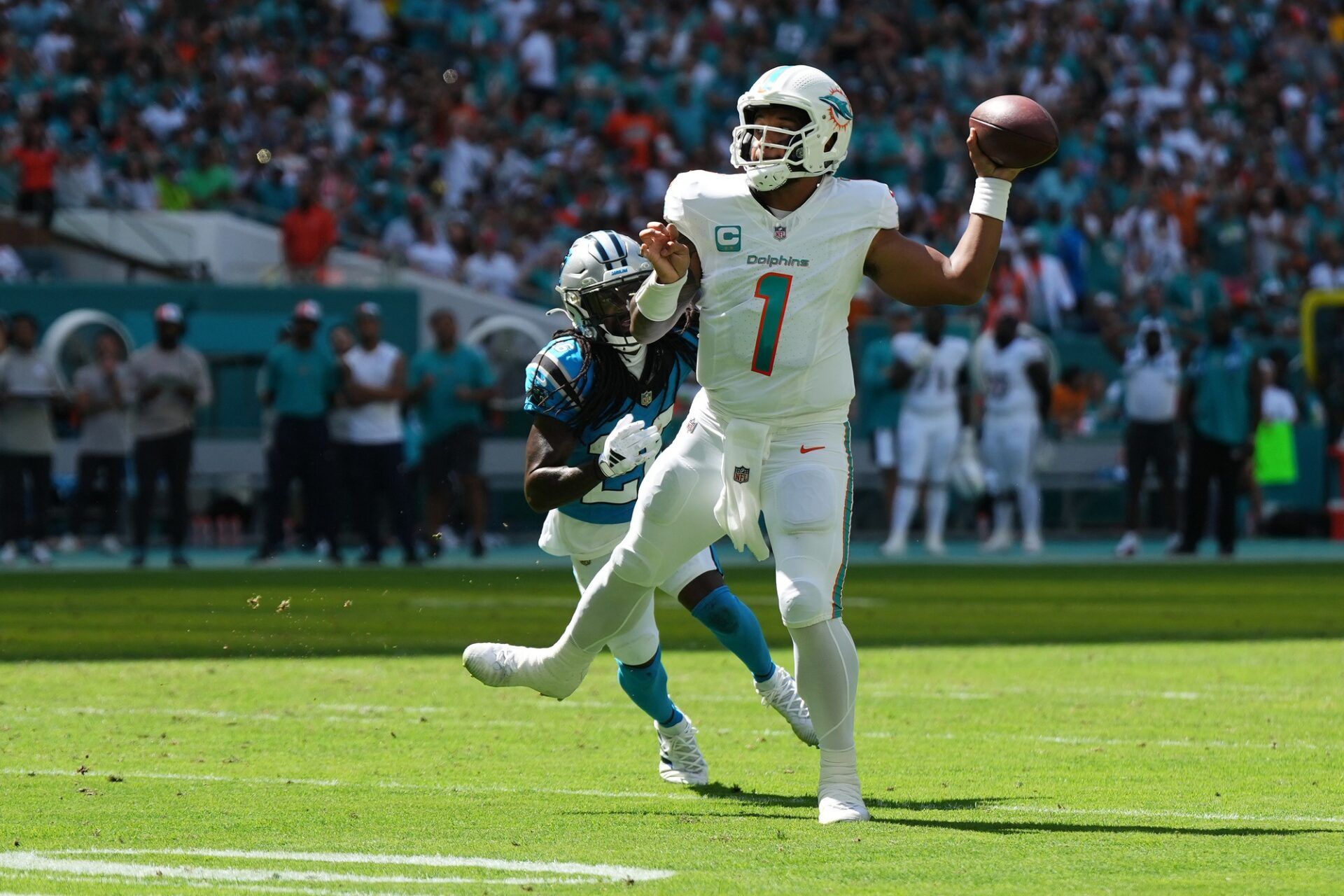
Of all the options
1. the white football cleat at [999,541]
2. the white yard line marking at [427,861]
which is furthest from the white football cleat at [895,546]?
the white yard line marking at [427,861]

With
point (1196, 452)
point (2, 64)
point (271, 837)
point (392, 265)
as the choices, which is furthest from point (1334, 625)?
point (2, 64)

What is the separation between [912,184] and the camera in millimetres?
23531

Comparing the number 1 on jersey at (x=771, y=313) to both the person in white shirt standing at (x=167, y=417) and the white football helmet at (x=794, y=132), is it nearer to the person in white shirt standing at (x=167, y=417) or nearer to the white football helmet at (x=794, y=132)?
the white football helmet at (x=794, y=132)

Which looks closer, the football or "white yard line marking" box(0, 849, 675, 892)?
"white yard line marking" box(0, 849, 675, 892)

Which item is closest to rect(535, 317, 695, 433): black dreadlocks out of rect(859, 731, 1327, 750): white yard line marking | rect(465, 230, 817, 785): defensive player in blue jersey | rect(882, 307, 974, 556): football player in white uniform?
rect(465, 230, 817, 785): defensive player in blue jersey

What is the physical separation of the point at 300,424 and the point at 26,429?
2.05 meters

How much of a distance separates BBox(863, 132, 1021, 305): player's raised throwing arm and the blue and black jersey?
35.3 inches

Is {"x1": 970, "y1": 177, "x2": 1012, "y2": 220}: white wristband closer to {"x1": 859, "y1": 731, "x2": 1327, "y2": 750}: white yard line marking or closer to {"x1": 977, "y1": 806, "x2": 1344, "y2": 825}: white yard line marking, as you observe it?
{"x1": 977, "y1": 806, "x2": 1344, "y2": 825}: white yard line marking

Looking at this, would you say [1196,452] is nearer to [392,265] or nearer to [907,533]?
[907,533]

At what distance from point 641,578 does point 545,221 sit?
53.4 feet

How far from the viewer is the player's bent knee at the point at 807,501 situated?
220 inches

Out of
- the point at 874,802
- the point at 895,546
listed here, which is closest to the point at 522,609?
the point at 895,546

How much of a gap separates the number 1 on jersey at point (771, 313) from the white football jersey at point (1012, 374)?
1192cm

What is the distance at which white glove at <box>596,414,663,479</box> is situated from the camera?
5.75 metres
